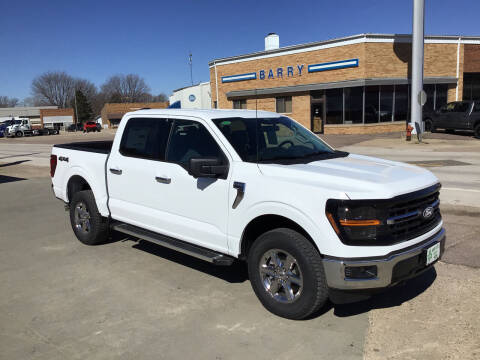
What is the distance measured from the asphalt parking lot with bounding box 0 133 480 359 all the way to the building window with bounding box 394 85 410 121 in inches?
953

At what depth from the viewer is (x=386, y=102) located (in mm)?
28203

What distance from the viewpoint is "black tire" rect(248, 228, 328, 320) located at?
3436 mm

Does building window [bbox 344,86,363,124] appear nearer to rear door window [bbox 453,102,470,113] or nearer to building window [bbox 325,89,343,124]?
building window [bbox 325,89,343,124]

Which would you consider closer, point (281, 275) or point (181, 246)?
point (281, 275)

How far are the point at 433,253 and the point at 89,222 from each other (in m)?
4.40

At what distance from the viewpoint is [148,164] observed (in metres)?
4.90

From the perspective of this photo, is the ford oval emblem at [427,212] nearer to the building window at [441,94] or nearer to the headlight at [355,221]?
the headlight at [355,221]

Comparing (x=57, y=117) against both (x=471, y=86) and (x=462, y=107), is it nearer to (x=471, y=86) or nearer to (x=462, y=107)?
(x=471, y=86)

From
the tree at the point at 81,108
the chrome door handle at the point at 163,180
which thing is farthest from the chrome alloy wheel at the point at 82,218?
the tree at the point at 81,108

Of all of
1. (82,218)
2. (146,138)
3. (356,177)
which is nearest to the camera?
(356,177)

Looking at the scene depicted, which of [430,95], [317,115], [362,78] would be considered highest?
[362,78]

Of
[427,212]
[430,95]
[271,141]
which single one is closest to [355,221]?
[427,212]

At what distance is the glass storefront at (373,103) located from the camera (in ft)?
91.4

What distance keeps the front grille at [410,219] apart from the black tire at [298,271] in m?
0.65
